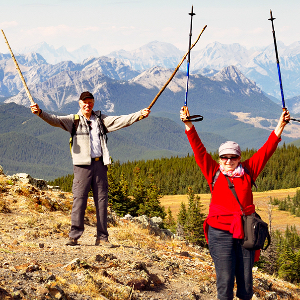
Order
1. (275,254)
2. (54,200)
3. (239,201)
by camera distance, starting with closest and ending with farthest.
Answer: (239,201), (54,200), (275,254)

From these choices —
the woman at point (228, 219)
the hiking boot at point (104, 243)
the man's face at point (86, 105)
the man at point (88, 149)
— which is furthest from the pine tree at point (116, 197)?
the woman at point (228, 219)

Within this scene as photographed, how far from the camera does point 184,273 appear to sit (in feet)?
30.4

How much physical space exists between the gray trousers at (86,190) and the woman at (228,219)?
386 cm

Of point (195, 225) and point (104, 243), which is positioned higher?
point (104, 243)

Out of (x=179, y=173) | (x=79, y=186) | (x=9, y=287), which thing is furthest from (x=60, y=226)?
(x=179, y=173)

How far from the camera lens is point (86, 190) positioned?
9.36 metres

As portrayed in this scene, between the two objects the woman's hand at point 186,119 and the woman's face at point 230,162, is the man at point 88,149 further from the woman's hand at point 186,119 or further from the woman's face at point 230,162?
the woman's face at point 230,162

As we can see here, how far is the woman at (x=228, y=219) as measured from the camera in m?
5.83

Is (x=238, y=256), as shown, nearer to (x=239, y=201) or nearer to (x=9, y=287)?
(x=239, y=201)

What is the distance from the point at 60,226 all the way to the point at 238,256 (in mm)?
7738

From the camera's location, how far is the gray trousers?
928cm

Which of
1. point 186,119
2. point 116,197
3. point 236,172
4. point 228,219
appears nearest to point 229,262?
point 228,219

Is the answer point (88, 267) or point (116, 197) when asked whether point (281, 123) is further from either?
point (116, 197)

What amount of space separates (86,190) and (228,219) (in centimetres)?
450
